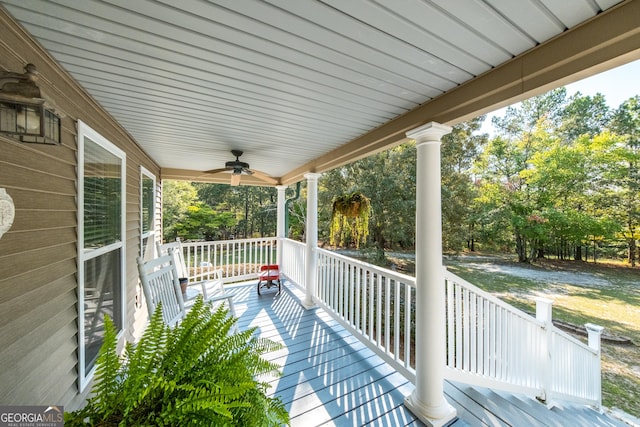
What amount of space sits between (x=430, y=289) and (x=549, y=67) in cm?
156

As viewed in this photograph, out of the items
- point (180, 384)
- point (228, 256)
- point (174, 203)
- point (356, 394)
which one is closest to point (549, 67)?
point (180, 384)

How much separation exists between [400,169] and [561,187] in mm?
5397

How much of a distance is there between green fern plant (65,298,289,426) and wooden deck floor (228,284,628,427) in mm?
1311

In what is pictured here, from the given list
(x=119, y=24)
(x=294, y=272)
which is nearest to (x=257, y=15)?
(x=119, y=24)

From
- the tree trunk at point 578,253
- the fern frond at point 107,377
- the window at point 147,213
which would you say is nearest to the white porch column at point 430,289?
the fern frond at point 107,377

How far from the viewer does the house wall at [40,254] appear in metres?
1.12

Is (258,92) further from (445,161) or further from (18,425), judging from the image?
(445,161)

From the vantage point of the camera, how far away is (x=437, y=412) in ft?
6.19

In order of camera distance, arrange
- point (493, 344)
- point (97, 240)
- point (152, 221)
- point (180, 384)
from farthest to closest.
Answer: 1. point (152, 221)
2. point (493, 344)
3. point (97, 240)
4. point (180, 384)

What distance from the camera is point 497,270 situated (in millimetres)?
8898

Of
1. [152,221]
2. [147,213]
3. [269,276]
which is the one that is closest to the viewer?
[147,213]

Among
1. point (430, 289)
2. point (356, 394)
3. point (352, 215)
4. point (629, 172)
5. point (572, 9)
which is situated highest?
point (629, 172)

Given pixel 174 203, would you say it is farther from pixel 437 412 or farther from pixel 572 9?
pixel 572 9

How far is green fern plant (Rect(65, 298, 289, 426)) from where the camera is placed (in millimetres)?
764
